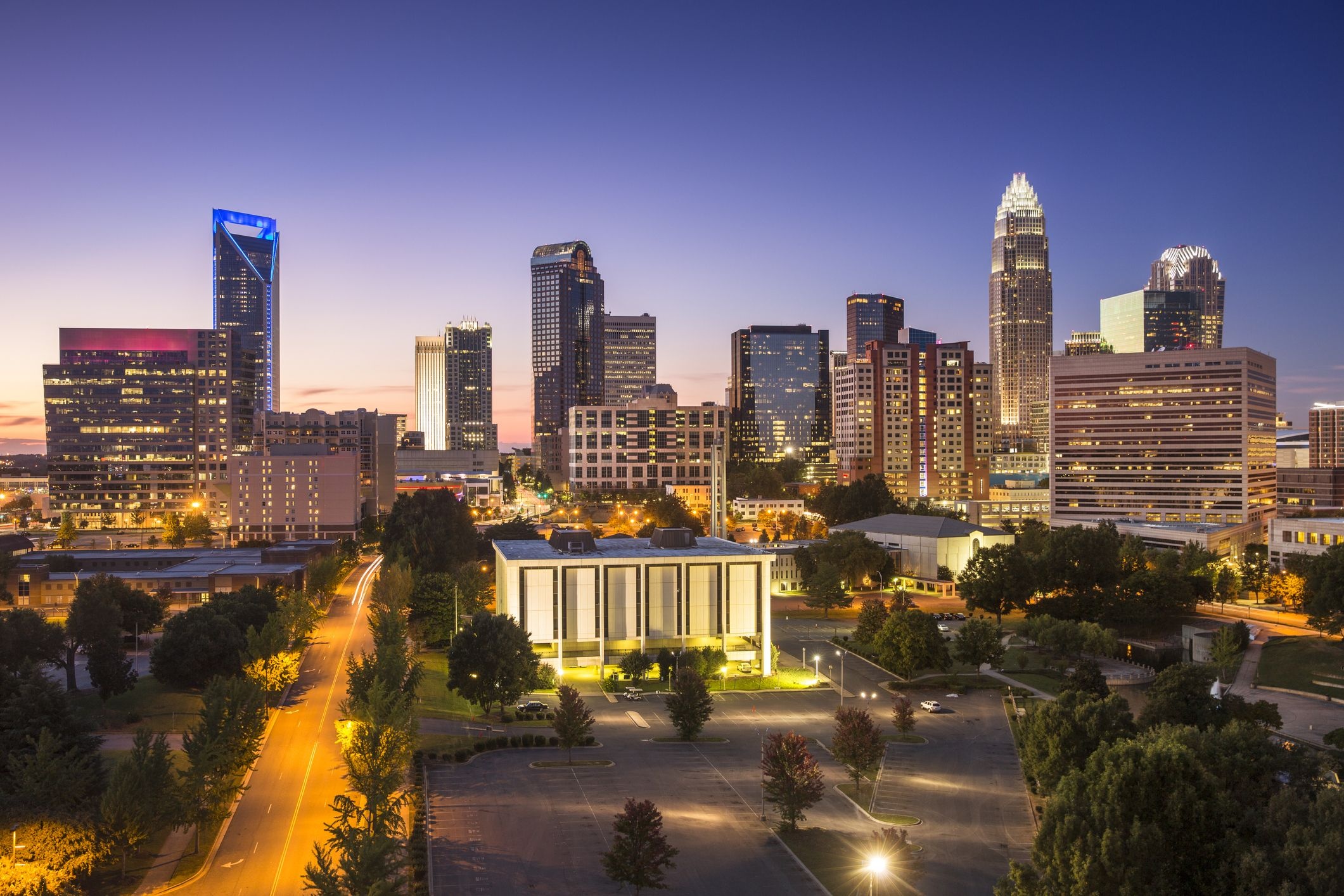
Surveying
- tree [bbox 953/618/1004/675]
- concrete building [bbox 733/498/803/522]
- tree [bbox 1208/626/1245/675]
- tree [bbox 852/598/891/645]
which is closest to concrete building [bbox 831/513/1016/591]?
tree [bbox 852/598/891/645]

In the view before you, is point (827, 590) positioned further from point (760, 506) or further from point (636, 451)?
point (636, 451)

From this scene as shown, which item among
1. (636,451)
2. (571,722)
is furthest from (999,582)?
(636,451)

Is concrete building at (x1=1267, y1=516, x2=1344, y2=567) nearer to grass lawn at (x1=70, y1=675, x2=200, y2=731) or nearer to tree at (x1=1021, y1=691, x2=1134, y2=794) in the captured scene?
tree at (x1=1021, y1=691, x2=1134, y2=794)

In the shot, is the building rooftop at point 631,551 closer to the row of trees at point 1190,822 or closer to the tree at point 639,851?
the tree at point 639,851

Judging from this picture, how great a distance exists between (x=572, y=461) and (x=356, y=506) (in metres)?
53.5

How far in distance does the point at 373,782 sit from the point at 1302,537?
100750 millimetres

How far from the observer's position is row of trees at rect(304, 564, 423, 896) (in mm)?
28828

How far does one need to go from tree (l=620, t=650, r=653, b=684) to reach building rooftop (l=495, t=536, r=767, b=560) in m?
7.32

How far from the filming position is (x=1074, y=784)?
3198cm

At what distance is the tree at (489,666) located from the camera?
57.2 m

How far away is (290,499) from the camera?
152m

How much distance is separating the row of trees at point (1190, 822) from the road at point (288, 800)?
25.6m

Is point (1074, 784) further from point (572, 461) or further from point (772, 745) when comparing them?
point (572, 461)

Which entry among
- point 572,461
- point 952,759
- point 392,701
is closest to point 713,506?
point 952,759
